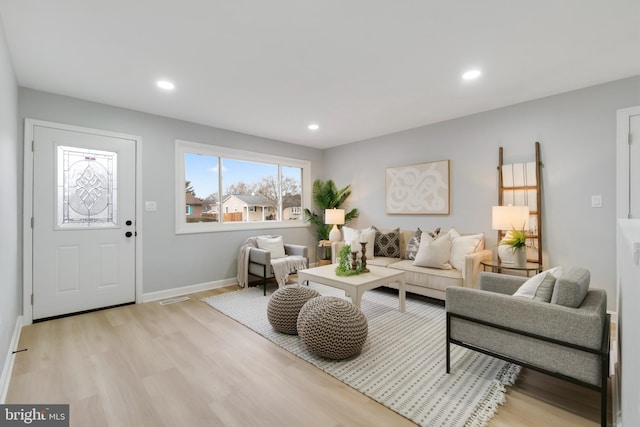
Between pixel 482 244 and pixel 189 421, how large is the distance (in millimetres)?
3555

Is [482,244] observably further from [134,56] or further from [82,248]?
[82,248]

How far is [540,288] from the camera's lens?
183 centimetres

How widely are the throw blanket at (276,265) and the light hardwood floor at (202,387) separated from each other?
1.32 m

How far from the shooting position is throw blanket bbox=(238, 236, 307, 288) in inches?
163

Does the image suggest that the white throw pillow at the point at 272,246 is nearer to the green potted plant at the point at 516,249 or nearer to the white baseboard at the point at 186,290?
the white baseboard at the point at 186,290

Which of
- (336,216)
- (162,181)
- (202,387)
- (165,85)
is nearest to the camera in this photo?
(202,387)

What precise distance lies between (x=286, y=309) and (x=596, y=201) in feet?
11.0

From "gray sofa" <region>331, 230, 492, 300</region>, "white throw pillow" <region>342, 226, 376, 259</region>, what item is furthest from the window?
"gray sofa" <region>331, 230, 492, 300</region>

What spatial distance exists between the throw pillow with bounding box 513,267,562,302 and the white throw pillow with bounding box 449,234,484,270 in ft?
5.13

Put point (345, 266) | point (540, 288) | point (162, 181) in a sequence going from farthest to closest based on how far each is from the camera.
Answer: point (162, 181), point (345, 266), point (540, 288)

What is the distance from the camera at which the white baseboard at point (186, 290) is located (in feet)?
12.5

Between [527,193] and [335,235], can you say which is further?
[335,235]

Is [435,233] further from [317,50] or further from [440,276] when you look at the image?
[317,50]

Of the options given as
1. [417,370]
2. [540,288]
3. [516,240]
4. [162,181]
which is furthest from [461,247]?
[162,181]
